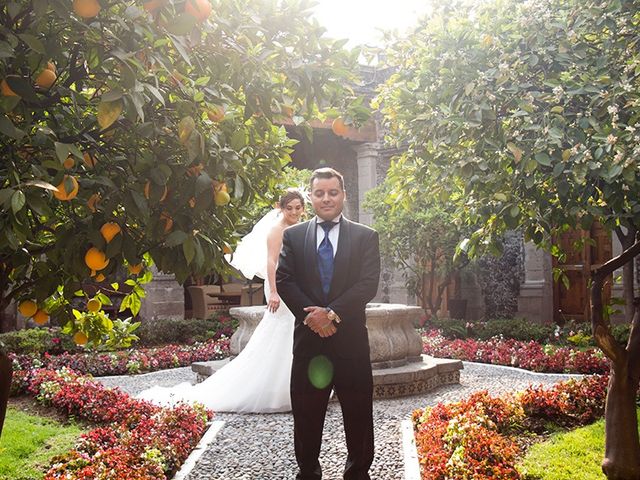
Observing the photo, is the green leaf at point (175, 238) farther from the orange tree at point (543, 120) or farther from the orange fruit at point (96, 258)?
the orange tree at point (543, 120)

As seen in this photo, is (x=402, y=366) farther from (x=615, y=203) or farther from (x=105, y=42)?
(x=105, y=42)

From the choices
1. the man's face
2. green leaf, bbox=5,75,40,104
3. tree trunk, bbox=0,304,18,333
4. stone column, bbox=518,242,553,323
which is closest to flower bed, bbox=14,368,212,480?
the man's face

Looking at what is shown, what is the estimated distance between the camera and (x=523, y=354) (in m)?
10.9

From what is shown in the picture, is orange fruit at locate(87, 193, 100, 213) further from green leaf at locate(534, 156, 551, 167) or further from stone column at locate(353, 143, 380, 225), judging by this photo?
stone column at locate(353, 143, 380, 225)

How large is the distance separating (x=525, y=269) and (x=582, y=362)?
21.0 ft

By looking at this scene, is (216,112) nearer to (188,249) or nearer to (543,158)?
(188,249)

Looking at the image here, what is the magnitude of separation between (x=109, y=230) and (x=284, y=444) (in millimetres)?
3880

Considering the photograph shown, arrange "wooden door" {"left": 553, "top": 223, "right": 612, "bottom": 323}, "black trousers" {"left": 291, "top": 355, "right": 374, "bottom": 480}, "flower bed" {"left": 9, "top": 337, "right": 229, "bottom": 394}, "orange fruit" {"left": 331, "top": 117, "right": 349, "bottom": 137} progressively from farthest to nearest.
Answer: "wooden door" {"left": 553, "top": 223, "right": 612, "bottom": 323} → "flower bed" {"left": 9, "top": 337, "right": 229, "bottom": 394} → "black trousers" {"left": 291, "top": 355, "right": 374, "bottom": 480} → "orange fruit" {"left": 331, "top": 117, "right": 349, "bottom": 137}

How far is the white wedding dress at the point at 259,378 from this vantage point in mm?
7129

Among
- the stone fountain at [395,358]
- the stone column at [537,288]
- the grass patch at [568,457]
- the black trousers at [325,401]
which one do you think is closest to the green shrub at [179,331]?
the stone fountain at [395,358]

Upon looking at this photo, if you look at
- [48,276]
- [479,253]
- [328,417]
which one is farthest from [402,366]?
[48,276]

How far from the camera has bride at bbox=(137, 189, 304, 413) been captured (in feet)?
23.3

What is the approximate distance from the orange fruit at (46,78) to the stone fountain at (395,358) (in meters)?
5.94

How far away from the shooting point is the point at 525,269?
16.0 m
